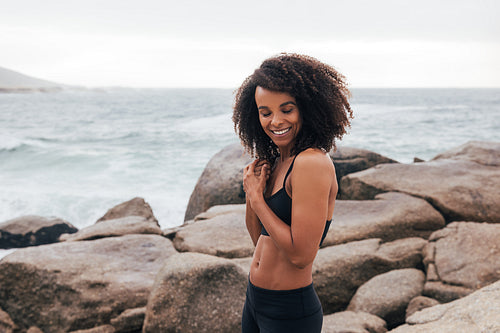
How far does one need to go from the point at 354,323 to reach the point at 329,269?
81cm

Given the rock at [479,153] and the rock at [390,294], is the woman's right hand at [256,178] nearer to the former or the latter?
the rock at [390,294]

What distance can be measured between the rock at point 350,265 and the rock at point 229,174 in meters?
3.06

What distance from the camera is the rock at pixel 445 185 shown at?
577 centimetres

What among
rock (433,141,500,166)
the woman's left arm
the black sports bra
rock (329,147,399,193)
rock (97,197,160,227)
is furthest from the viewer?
rock (329,147,399,193)

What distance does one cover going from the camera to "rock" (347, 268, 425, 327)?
4.18 meters

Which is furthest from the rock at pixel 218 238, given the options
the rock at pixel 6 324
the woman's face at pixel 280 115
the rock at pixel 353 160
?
the woman's face at pixel 280 115

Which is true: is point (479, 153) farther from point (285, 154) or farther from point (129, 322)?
point (285, 154)

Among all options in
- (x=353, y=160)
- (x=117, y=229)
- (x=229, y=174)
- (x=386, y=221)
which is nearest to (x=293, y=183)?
(x=386, y=221)

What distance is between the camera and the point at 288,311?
5.76ft

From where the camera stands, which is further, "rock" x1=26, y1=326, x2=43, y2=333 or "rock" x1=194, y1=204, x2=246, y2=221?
"rock" x1=194, y1=204, x2=246, y2=221

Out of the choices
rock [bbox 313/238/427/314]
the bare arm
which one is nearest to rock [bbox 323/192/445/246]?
rock [bbox 313/238/427/314]

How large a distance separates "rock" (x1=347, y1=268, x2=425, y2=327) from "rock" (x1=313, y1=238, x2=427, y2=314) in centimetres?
13

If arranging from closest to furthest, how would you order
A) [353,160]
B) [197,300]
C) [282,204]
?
[282,204], [197,300], [353,160]

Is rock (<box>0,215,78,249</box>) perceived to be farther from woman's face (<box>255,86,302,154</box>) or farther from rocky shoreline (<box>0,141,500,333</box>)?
woman's face (<box>255,86,302,154</box>)
